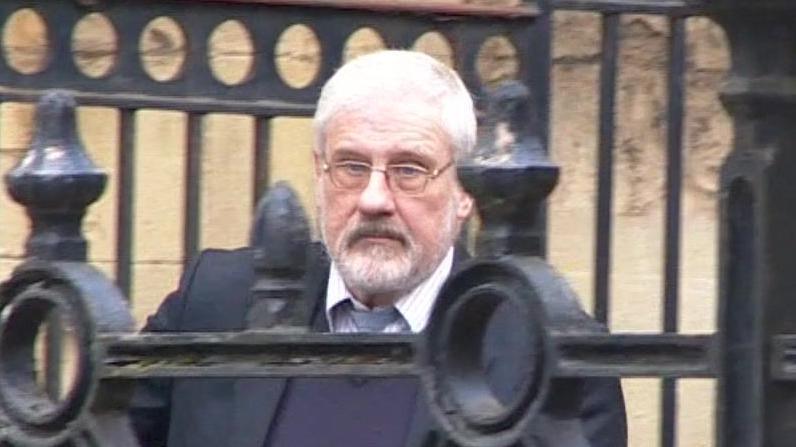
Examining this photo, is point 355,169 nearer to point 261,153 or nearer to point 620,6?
point 261,153

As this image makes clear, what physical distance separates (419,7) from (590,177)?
2.25ft

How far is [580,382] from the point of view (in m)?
2.04

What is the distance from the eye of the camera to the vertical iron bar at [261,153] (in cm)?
408

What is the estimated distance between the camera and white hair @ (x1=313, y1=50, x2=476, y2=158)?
3463 mm

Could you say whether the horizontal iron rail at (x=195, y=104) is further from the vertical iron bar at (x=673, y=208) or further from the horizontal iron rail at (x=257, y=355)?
the horizontal iron rail at (x=257, y=355)

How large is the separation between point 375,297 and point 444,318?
1334 millimetres

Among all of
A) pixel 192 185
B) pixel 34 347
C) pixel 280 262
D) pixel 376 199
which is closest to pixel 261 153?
pixel 192 185

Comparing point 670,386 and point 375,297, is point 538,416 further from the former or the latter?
point 670,386

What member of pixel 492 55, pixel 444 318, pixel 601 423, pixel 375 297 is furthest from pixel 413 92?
pixel 444 318

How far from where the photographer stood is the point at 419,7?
4098mm

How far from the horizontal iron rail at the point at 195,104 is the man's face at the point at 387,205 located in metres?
0.52

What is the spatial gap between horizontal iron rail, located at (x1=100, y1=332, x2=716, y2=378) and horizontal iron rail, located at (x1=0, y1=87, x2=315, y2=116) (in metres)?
1.70

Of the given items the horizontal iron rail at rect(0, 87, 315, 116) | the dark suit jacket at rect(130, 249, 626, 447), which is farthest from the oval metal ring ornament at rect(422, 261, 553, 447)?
the horizontal iron rail at rect(0, 87, 315, 116)

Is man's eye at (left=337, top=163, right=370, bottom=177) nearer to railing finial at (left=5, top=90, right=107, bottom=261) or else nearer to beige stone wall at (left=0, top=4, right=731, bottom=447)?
beige stone wall at (left=0, top=4, right=731, bottom=447)
